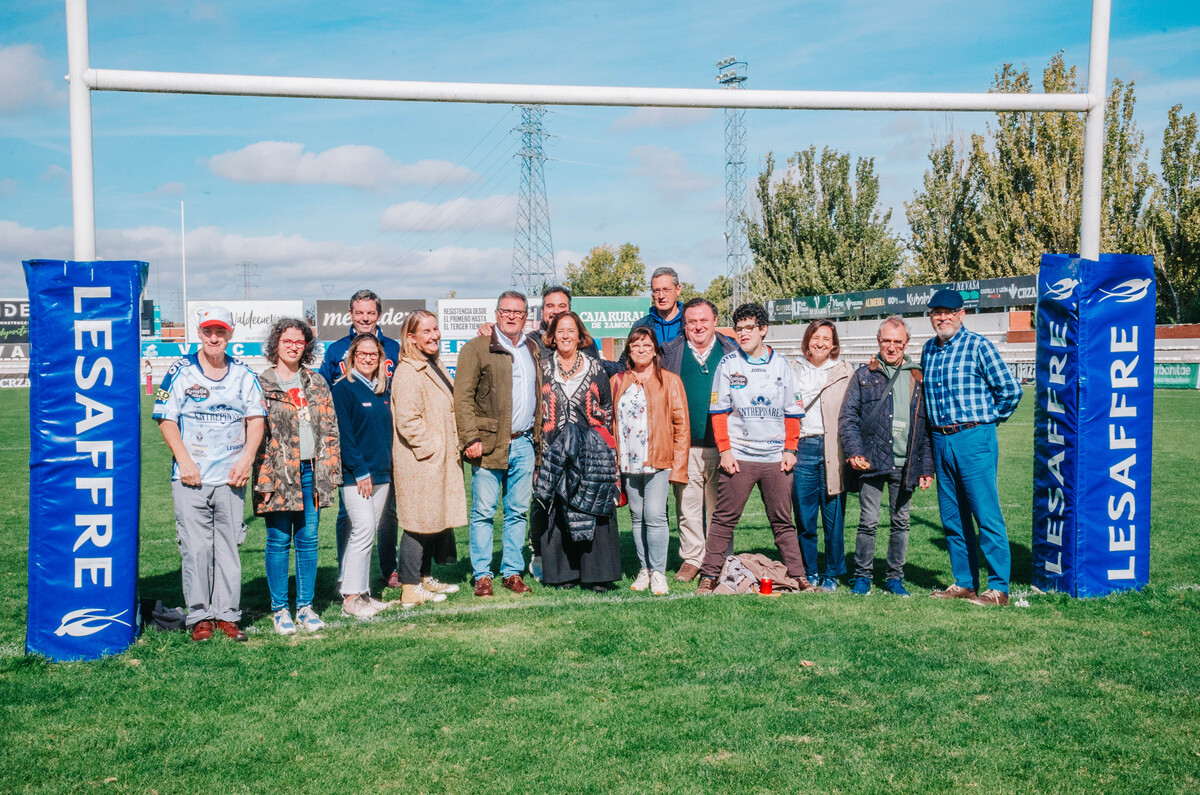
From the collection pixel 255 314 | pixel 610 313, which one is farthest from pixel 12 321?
pixel 610 313

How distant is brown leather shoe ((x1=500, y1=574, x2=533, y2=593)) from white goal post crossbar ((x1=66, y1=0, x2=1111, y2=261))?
3.26 meters

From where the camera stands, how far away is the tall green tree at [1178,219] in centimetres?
3153

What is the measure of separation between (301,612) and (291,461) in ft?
3.28

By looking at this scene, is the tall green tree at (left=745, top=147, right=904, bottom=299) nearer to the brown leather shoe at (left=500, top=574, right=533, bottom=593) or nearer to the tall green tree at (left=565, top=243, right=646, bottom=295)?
the tall green tree at (left=565, top=243, right=646, bottom=295)

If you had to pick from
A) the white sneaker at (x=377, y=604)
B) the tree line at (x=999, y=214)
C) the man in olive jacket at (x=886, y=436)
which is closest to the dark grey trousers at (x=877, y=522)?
the man in olive jacket at (x=886, y=436)

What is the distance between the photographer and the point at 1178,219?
3191cm

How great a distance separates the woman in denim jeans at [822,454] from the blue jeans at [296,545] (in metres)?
3.31

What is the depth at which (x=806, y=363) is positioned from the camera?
6234mm

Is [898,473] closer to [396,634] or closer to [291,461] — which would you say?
[396,634]

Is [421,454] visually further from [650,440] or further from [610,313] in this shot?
[610,313]

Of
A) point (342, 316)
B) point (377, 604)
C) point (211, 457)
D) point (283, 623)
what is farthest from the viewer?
point (342, 316)

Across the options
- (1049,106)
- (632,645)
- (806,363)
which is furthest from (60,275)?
(1049,106)

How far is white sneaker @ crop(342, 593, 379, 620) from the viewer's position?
18.2 feet

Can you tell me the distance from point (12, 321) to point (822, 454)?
169ft
